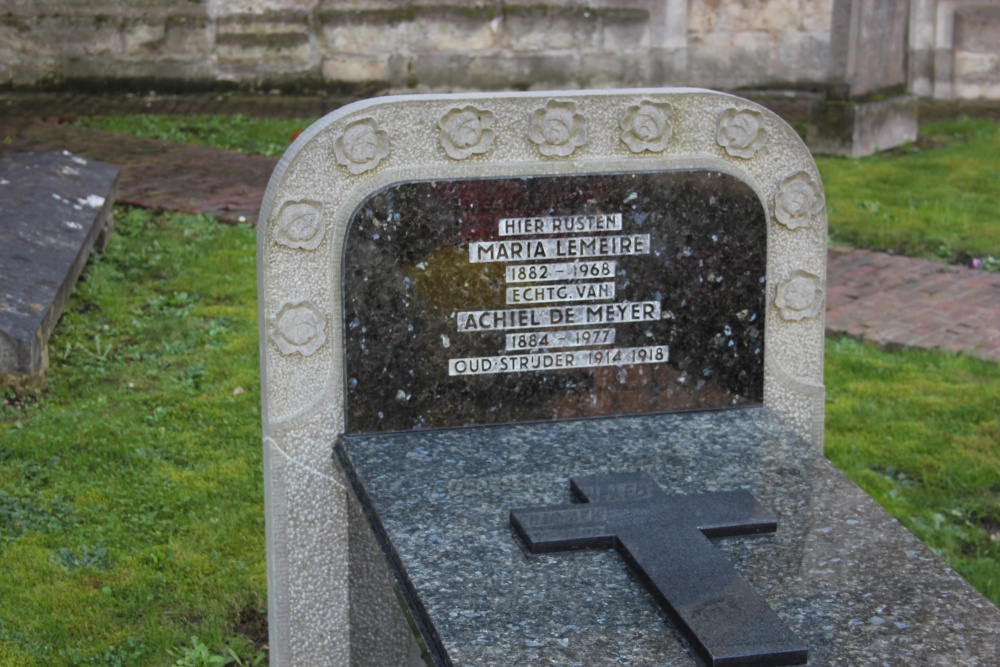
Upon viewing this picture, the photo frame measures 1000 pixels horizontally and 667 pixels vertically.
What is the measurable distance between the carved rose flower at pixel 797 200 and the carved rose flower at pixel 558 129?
22.3 inches

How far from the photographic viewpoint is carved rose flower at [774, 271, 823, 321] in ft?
12.2

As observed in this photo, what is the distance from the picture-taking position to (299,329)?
3.43m

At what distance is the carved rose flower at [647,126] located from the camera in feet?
11.6

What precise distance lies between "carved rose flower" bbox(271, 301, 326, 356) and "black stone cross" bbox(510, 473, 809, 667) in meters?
0.79

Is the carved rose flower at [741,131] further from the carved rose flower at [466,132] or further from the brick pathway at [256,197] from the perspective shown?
the brick pathway at [256,197]

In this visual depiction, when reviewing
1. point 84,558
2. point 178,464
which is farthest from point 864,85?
point 84,558

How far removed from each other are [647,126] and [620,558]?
1236 millimetres

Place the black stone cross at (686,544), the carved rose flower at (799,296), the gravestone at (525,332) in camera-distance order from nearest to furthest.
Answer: the black stone cross at (686,544), the gravestone at (525,332), the carved rose flower at (799,296)

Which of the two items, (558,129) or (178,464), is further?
(178,464)

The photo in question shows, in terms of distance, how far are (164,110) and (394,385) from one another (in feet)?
26.3

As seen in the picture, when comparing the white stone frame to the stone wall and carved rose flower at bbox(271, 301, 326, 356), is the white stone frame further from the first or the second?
the stone wall

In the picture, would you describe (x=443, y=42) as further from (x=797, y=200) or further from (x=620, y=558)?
(x=620, y=558)

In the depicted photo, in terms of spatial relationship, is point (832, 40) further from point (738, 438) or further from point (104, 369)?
point (738, 438)

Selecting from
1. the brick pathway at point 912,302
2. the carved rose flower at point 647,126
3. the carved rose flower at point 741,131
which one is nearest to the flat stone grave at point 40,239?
the carved rose flower at point 647,126
